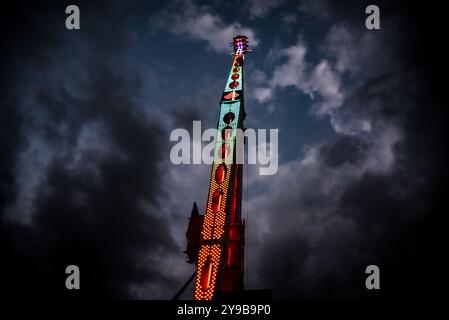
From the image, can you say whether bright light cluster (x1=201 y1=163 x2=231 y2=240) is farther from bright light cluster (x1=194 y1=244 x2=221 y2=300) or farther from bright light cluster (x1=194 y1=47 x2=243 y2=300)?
bright light cluster (x1=194 y1=244 x2=221 y2=300)

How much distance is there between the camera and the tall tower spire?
13.7m

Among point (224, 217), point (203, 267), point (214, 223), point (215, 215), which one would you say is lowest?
point (203, 267)

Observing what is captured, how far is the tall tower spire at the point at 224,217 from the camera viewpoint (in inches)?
541

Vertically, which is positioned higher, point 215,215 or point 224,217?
point 215,215

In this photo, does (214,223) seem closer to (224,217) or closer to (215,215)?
(215,215)

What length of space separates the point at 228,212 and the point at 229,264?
9.73 feet

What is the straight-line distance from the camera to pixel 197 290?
522 inches

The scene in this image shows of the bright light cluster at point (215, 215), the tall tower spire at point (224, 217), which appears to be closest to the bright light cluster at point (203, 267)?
the tall tower spire at point (224, 217)

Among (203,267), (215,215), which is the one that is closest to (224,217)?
(215,215)

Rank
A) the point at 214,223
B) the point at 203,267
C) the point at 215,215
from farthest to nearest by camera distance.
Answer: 1. the point at 215,215
2. the point at 214,223
3. the point at 203,267

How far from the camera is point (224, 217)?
14992 mm

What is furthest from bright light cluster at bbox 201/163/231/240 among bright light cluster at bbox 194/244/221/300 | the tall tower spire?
bright light cluster at bbox 194/244/221/300
